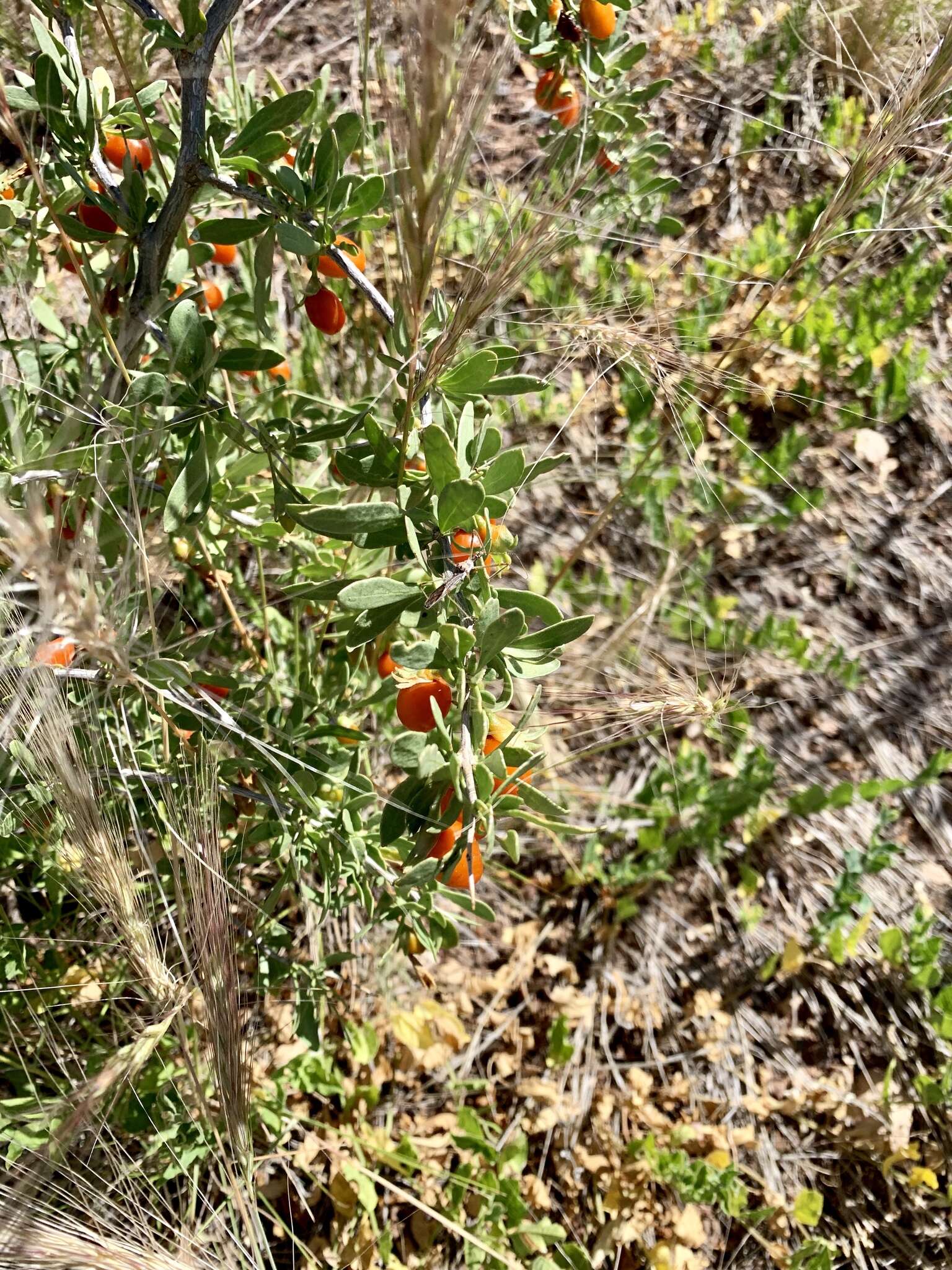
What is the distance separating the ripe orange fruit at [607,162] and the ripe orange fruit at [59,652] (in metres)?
1.04

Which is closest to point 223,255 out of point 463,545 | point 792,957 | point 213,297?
point 213,297

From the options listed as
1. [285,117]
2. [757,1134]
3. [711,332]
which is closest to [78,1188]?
[285,117]

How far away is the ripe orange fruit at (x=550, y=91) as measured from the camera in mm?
1361

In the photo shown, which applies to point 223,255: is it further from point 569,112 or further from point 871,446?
point 871,446

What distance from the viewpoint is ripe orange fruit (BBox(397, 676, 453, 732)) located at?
0.94 metres

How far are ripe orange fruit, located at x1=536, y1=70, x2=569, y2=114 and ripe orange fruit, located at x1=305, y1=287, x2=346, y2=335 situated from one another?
48 centimetres

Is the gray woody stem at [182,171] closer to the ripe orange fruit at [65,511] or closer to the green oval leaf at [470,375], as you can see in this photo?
the ripe orange fruit at [65,511]

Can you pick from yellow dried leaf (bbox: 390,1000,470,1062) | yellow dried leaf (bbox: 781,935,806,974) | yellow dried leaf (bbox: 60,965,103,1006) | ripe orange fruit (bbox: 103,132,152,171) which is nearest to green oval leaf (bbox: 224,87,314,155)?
ripe orange fruit (bbox: 103,132,152,171)

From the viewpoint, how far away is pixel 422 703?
940 millimetres

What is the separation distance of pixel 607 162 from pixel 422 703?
1.01 metres

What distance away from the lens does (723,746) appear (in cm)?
216

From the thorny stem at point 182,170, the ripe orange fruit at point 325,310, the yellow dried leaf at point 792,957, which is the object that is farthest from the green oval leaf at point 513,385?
the yellow dried leaf at point 792,957

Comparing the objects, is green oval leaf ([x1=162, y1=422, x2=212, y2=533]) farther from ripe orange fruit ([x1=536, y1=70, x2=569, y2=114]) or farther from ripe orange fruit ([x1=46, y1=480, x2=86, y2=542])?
ripe orange fruit ([x1=536, y1=70, x2=569, y2=114])

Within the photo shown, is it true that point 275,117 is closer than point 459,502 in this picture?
No
